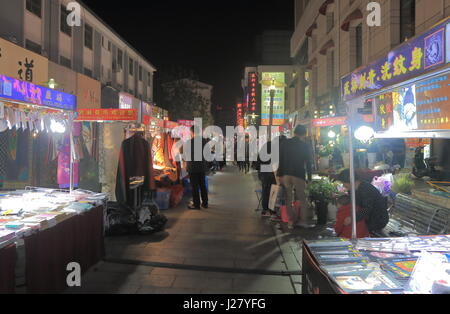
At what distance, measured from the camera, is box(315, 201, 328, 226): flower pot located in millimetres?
7819

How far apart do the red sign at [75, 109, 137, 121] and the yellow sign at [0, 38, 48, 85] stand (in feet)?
18.5

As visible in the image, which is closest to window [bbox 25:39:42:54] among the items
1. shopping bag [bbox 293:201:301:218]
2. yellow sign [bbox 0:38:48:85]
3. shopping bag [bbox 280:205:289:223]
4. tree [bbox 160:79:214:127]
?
yellow sign [bbox 0:38:48:85]

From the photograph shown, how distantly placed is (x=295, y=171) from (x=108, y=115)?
4655mm

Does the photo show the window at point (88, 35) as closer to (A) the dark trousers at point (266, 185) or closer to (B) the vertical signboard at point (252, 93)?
(A) the dark trousers at point (266, 185)

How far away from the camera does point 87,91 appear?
803 inches

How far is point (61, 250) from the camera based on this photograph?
14.0ft

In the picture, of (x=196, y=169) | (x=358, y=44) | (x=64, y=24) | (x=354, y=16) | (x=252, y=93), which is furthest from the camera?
(x=252, y=93)

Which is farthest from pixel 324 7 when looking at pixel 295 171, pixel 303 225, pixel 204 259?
pixel 204 259

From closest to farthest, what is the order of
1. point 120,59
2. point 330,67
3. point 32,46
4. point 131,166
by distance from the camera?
1. point 131,166
2. point 32,46
3. point 330,67
4. point 120,59

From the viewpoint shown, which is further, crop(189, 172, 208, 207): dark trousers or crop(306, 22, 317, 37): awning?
crop(306, 22, 317, 37): awning

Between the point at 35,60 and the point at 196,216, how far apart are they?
34.1ft

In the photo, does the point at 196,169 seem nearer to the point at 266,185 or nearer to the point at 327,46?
the point at 266,185

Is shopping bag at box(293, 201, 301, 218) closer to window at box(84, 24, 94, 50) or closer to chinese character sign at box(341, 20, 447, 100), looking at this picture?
chinese character sign at box(341, 20, 447, 100)
